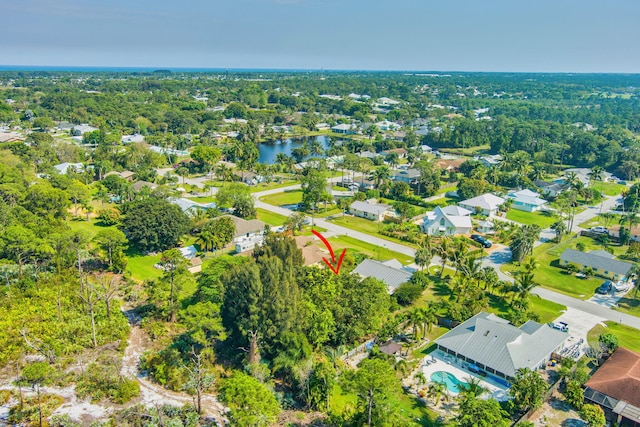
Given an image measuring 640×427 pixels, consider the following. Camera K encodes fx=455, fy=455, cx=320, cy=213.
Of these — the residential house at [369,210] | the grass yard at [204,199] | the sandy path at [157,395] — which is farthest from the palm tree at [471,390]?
the grass yard at [204,199]

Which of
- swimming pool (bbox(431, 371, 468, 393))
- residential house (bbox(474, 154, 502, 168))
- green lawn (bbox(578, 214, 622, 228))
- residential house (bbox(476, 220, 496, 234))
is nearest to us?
swimming pool (bbox(431, 371, 468, 393))

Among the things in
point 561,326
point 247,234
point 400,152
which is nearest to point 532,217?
point 561,326

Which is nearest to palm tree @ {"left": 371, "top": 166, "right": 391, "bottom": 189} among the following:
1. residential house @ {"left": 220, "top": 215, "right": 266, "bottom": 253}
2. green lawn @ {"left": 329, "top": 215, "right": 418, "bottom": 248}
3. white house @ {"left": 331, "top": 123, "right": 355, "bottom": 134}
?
green lawn @ {"left": 329, "top": 215, "right": 418, "bottom": 248}

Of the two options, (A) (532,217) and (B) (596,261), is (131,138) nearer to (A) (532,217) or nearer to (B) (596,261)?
(A) (532,217)

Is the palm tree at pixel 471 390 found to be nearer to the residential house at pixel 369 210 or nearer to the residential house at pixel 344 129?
the residential house at pixel 369 210

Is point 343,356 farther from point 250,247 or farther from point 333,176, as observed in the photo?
point 333,176

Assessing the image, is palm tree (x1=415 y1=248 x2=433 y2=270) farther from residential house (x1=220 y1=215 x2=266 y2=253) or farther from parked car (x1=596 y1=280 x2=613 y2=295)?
residential house (x1=220 y1=215 x2=266 y2=253)
